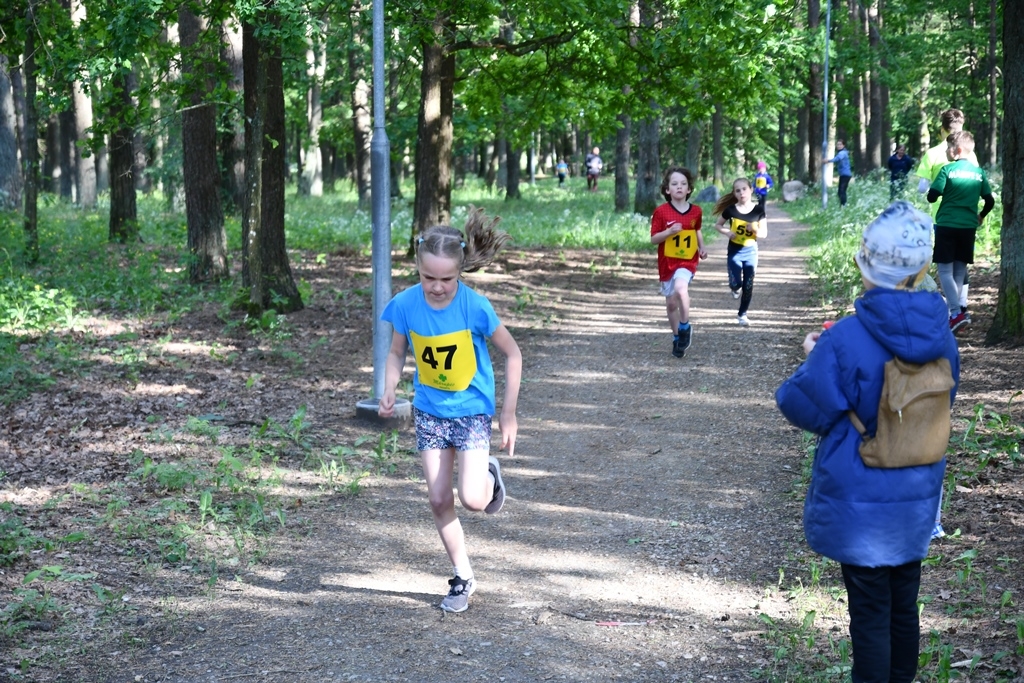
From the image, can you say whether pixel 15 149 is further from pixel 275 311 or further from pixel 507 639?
pixel 507 639

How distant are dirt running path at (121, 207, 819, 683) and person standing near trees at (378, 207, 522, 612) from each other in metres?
0.52

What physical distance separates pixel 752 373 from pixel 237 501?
5.60m

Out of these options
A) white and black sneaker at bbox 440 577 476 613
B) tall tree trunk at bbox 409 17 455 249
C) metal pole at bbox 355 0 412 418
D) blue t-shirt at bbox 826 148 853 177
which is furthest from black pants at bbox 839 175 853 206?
white and black sneaker at bbox 440 577 476 613

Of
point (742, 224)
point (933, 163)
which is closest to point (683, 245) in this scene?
point (742, 224)

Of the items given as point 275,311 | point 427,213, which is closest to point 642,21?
point 427,213

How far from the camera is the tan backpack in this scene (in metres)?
3.38

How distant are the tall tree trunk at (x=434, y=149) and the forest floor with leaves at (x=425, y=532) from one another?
16.6 ft

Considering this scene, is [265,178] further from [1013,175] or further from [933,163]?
[1013,175]

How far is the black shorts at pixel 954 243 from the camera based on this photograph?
412 inches

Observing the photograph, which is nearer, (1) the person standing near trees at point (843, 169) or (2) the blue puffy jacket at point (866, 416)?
(2) the blue puffy jacket at point (866, 416)

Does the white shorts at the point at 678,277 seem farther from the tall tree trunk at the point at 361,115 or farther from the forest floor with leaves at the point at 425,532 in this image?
the tall tree trunk at the point at 361,115

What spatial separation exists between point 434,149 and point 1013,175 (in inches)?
340

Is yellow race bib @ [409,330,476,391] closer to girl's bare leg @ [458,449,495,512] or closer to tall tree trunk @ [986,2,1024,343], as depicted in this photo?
girl's bare leg @ [458,449,495,512]

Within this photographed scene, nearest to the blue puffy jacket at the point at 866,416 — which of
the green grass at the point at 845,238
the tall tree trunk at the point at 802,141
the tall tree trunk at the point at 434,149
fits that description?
the green grass at the point at 845,238
